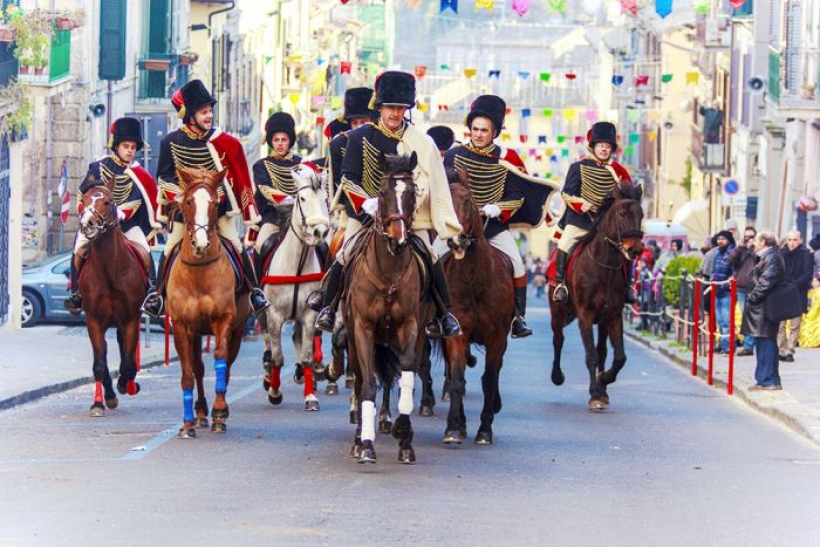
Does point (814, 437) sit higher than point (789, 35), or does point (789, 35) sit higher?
point (789, 35)

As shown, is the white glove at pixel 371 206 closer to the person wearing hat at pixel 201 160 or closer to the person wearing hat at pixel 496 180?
the person wearing hat at pixel 496 180

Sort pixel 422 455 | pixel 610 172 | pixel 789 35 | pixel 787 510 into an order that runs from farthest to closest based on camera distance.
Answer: pixel 789 35, pixel 610 172, pixel 422 455, pixel 787 510

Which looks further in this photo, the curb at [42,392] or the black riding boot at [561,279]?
the black riding boot at [561,279]

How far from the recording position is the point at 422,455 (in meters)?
14.8

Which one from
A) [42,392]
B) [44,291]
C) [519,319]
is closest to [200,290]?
[519,319]

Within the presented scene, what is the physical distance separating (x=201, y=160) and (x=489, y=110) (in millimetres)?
2415

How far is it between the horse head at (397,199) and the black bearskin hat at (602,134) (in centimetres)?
664

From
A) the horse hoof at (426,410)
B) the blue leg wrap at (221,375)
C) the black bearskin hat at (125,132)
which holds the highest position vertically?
the black bearskin hat at (125,132)

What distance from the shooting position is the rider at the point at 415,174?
14852mm

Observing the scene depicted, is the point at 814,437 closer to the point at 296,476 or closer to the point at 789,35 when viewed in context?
the point at 296,476

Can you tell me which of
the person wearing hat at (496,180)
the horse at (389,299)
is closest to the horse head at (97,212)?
the person wearing hat at (496,180)

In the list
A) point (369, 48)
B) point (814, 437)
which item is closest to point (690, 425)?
point (814, 437)

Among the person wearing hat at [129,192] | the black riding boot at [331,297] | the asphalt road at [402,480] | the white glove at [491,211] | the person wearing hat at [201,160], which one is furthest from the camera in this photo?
the person wearing hat at [129,192]

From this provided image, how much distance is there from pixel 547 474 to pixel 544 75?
142 feet
